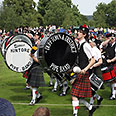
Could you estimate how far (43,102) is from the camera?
5832 millimetres

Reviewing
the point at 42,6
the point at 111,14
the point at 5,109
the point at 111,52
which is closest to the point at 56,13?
the point at 42,6

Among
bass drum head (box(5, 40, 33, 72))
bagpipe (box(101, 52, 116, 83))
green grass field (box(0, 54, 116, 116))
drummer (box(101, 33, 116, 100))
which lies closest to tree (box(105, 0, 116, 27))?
green grass field (box(0, 54, 116, 116))

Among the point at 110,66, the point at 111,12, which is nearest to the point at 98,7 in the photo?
the point at 111,12

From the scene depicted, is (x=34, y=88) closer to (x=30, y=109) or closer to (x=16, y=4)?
(x=30, y=109)

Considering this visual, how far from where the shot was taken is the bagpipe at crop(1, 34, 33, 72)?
5.48 meters

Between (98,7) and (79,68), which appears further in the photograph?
(98,7)

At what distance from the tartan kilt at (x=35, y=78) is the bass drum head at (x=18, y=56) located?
135mm

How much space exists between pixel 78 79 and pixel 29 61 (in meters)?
1.62

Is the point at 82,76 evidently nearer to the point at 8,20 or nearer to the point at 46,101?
the point at 46,101

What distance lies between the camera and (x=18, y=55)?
561cm

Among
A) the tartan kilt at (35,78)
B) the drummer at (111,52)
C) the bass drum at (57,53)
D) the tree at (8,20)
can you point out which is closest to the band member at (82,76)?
the bass drum at (57,53)

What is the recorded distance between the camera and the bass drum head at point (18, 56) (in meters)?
5.48

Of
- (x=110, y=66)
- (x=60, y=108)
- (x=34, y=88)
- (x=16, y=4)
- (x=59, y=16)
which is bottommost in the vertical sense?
(x=60, y=108)

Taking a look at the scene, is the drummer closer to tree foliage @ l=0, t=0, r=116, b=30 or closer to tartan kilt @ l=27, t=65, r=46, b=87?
tartan kilt @ l=27, t=65, r=46, b=87
